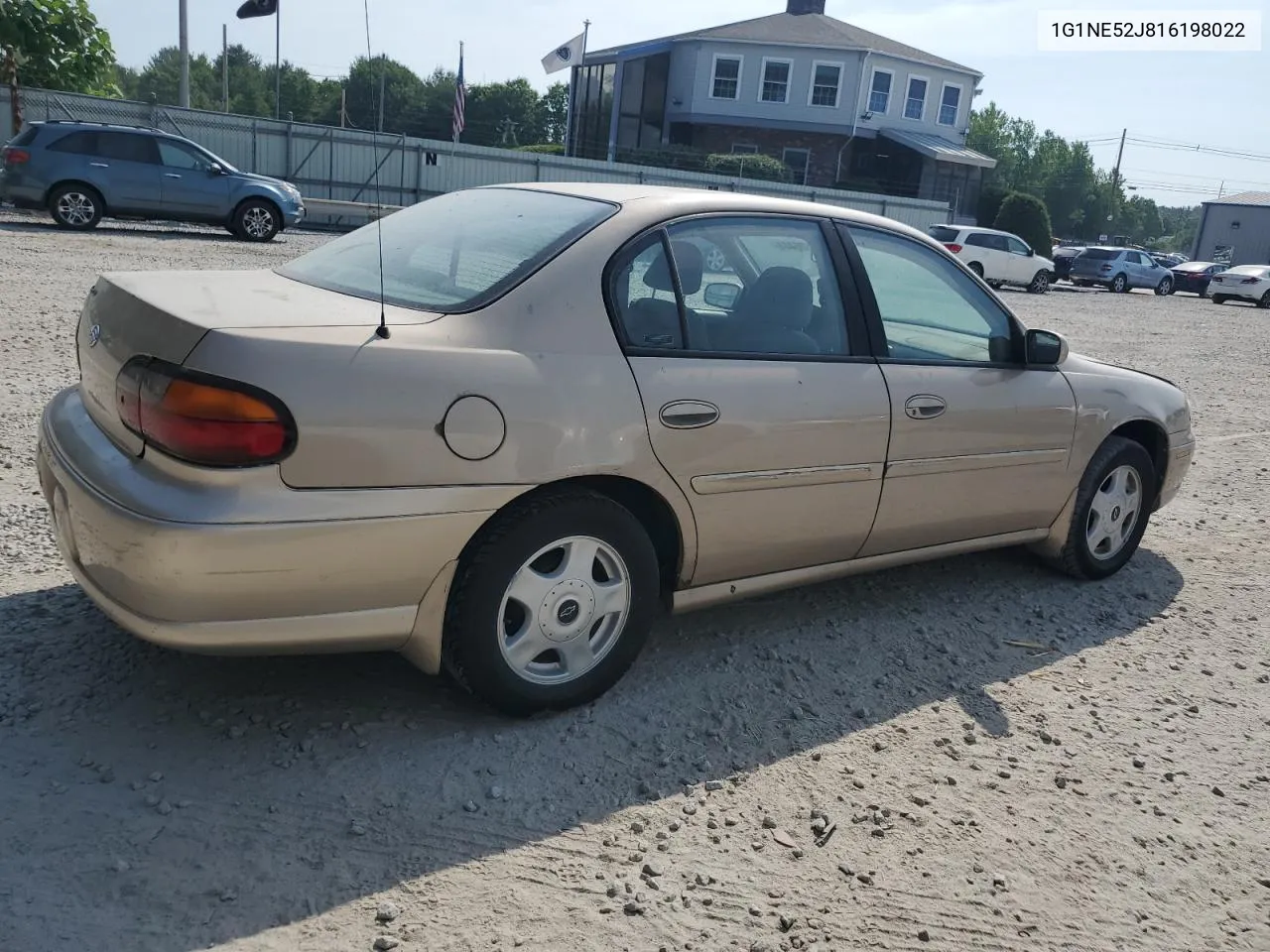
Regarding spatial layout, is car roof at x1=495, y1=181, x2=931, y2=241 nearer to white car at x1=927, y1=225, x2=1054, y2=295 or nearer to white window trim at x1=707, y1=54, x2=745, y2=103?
white car at x1=927, y1=225, x2=1054, y2=295

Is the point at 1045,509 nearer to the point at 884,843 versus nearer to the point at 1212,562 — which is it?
the point at 1212,562

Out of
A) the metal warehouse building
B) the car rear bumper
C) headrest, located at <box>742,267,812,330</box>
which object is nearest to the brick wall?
the metal warehouse building

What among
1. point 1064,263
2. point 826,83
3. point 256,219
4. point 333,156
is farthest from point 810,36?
point 256,219

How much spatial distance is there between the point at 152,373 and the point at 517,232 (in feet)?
4.00

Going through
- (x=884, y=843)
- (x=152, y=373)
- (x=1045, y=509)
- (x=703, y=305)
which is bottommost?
(x=884, y=843)

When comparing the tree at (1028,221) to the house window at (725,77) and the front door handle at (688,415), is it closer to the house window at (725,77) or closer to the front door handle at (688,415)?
the house window at (725,77)

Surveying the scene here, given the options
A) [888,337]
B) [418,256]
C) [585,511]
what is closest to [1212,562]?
[888,337]

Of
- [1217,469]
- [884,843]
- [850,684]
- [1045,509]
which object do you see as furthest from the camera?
[1217,469]

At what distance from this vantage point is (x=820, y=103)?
43.5 m

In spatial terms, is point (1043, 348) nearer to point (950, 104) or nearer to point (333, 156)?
point (333, 156)

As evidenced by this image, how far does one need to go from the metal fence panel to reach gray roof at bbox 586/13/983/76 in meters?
13.9

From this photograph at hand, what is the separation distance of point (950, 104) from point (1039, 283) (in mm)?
19751

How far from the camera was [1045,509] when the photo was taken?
15.7 feet

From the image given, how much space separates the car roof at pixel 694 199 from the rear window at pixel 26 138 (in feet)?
49.5
